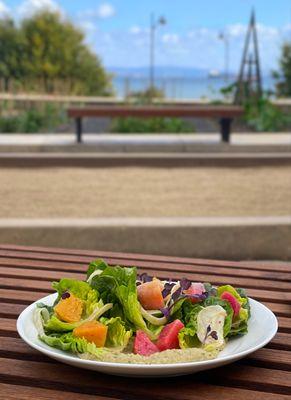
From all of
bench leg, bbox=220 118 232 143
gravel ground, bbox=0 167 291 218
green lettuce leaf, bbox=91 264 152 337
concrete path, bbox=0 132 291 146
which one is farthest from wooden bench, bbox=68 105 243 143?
green lettuce leaf, bbox=91 264 152 337

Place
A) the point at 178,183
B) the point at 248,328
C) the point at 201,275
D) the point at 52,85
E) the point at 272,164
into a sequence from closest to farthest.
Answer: the point at 248,328
the point at 201,275
the point at 178,183
the point at 272,164
the point at 52,85

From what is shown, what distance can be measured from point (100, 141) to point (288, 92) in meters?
9.94

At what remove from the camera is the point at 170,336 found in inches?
57.2

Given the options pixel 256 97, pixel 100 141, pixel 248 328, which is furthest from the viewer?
pixel 256 97

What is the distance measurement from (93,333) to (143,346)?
10cm

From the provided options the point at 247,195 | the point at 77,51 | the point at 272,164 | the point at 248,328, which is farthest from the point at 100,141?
the point at 77,51

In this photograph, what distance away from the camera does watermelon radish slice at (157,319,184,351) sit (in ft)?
4.75

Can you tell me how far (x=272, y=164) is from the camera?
348 inches

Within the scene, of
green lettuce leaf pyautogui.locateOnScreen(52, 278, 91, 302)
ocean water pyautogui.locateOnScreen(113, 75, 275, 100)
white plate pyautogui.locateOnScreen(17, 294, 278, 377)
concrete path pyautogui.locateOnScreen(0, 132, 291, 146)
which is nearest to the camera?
white plate pyautogui.locateOnScreen(17, 294, 278, 377)

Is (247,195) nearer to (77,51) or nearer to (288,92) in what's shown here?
(288,92)

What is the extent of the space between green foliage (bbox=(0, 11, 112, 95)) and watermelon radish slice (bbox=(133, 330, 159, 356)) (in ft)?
77.5

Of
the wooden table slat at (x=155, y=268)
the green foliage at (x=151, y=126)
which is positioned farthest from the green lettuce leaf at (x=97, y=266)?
the green foliage at (x=151, y=126)

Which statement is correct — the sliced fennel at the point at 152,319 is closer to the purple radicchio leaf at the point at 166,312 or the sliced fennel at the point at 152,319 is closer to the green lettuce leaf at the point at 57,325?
the purple radicchio leaf at the point at 166,312

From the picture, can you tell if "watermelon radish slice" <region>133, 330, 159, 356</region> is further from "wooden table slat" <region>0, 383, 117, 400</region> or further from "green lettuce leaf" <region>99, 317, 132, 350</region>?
"wooden table slat" <region>0, 383, 117, 400</region>
